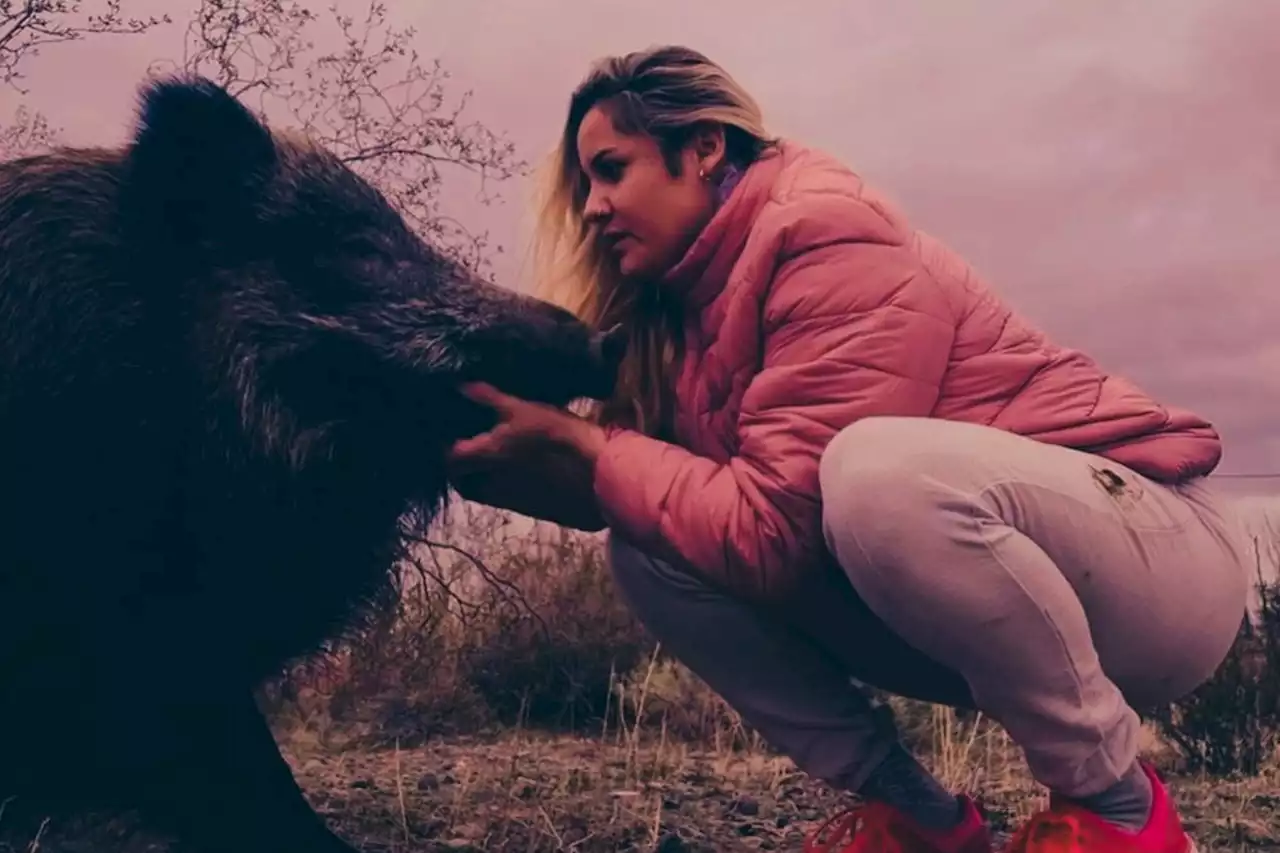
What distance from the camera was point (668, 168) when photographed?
2127 millimetres

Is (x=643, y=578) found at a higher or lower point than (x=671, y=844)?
higher

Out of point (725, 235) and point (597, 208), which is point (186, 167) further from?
point (725, 235)

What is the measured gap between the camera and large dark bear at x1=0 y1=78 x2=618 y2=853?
208 cm

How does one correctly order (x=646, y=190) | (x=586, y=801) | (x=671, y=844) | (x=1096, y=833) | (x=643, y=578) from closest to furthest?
(x=1096, y=833)
(x=646, y=190)
(x=643, y=578)
(x=671, y=844)
(x=586, y=801)

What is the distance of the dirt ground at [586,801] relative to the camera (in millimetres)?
2699

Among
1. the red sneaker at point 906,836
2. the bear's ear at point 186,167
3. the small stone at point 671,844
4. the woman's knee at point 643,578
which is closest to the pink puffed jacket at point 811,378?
the woman's knee at point 643,578

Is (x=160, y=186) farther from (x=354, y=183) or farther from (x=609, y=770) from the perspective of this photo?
(x=609, y=770)

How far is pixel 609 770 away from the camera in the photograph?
3361mm

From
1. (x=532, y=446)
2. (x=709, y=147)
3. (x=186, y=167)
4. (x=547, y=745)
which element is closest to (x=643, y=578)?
(x=532, y=446)

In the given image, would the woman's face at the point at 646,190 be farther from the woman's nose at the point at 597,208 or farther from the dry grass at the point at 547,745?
the dry grass at the point at 547,745

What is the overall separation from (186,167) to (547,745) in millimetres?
2027

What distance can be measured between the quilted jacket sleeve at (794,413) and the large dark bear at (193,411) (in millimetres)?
216

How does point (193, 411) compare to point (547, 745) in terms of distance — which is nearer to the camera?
point (193, 411)

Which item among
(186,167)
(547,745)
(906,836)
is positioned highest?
(186,167)
